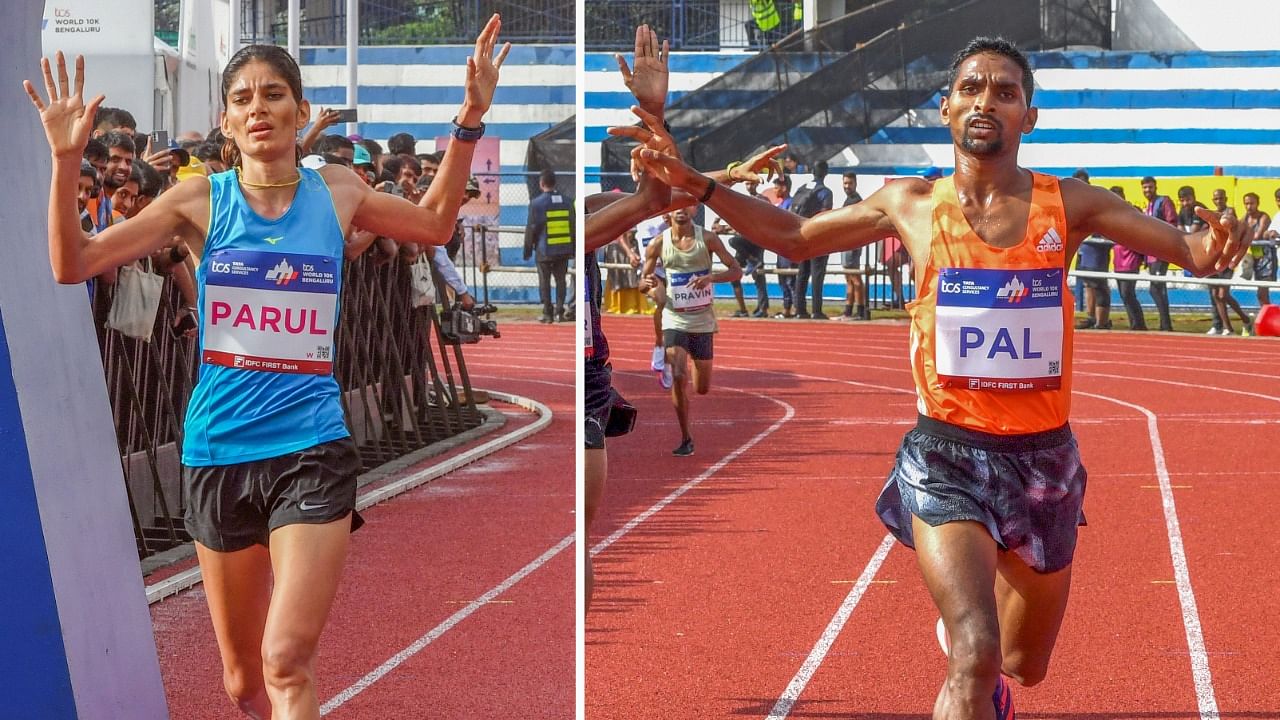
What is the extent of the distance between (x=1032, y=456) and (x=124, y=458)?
4.95 metres

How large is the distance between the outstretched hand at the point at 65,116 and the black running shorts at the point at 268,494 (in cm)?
82

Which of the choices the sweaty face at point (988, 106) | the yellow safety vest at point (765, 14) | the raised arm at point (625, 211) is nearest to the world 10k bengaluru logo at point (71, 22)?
the raised arm at point (625, 211)

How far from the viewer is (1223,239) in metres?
4.44

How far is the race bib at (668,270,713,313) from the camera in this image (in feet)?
39.3

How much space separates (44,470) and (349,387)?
21.6ft

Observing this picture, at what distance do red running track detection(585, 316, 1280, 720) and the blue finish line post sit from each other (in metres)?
1.80

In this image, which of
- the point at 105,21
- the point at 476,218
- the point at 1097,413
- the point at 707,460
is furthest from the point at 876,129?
the point at 105,21

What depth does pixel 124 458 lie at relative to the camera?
802cm

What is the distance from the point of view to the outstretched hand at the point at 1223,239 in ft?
14.5

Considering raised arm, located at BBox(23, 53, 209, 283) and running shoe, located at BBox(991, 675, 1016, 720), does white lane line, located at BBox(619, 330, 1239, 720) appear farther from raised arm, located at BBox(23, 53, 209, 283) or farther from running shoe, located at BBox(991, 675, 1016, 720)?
raised arm, located at BBox(23, 53, 209, 283)

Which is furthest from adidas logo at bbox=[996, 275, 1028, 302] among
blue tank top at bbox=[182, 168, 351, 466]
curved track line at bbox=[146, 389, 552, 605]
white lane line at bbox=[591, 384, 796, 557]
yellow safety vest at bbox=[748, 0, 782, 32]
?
yellow safety vest at bbox=[748, 0, 782, 32]

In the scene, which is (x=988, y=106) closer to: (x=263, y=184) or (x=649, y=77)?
(x=649, y=77)

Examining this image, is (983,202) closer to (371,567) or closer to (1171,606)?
(1171,606)

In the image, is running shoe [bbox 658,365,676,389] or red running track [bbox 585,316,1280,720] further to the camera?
running shoe [bbox 658,365,676,389]
